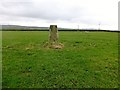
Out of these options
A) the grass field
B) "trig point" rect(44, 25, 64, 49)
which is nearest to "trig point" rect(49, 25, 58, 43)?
"trig point" rect(44, 25, 64, 49)

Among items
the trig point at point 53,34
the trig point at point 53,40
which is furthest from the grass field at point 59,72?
the trig point at point 53,34

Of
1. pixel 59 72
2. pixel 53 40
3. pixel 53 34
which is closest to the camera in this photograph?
pixel 59 72

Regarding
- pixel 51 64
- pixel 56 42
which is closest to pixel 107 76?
pixel 51 64

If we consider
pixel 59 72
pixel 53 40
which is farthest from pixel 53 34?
pixel 59 72

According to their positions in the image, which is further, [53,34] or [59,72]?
Result: [53,34]

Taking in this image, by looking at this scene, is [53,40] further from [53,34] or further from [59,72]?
[59,72]

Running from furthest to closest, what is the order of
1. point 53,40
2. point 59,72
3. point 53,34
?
point 53,34
point 53,40
point 59,72

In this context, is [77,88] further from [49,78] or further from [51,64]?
[51,64]

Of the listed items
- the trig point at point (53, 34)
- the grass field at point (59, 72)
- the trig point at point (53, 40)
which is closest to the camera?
the grass field at point (59, 72)

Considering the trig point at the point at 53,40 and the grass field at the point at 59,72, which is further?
the trig point at the point at 53,40

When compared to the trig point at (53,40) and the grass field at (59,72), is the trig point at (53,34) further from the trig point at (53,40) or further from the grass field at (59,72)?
the grass field at (59,72)

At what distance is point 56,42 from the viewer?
67.6 ft

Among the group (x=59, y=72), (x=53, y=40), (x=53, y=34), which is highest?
(x=53, y=34)

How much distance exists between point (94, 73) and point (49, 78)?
8.42 ft
